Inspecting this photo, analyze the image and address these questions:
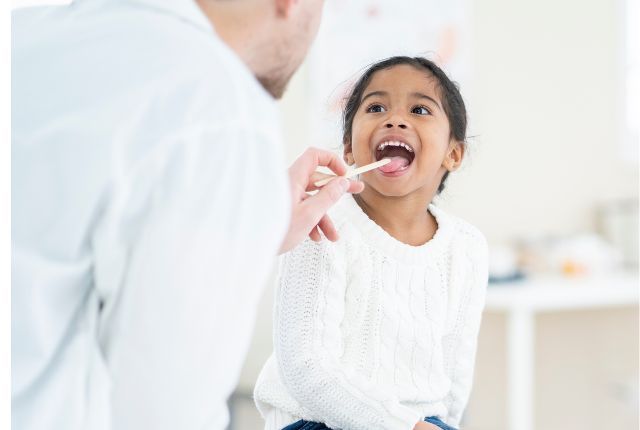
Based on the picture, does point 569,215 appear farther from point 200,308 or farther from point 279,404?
point 200,308

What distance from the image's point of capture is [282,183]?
2.31ft

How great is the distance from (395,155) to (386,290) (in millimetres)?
168

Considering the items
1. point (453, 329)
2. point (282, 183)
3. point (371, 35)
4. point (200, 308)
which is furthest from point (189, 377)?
point (371, 35)

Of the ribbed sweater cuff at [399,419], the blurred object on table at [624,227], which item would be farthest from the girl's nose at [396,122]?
the blurred object on table at [624,227]

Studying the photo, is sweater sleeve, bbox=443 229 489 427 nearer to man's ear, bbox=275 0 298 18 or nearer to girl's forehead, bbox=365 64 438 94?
girl's forehead, bbox=365 64 438 94

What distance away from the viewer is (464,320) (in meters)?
1.04

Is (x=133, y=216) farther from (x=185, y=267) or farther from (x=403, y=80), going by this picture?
(x=403, y=80)

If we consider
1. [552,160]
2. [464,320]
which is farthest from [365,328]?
[552,160]

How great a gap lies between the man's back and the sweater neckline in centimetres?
30

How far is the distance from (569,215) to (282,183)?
282cm

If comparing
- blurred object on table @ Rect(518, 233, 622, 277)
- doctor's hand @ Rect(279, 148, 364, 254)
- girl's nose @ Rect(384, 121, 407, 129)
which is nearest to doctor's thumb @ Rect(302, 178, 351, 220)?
doctor's hand @ Rect(279, 148, 364, 254)

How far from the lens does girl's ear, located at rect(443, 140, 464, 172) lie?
1038mm

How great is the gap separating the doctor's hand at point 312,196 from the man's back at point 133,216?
0.62ft

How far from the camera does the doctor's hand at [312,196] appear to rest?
2.97ft
